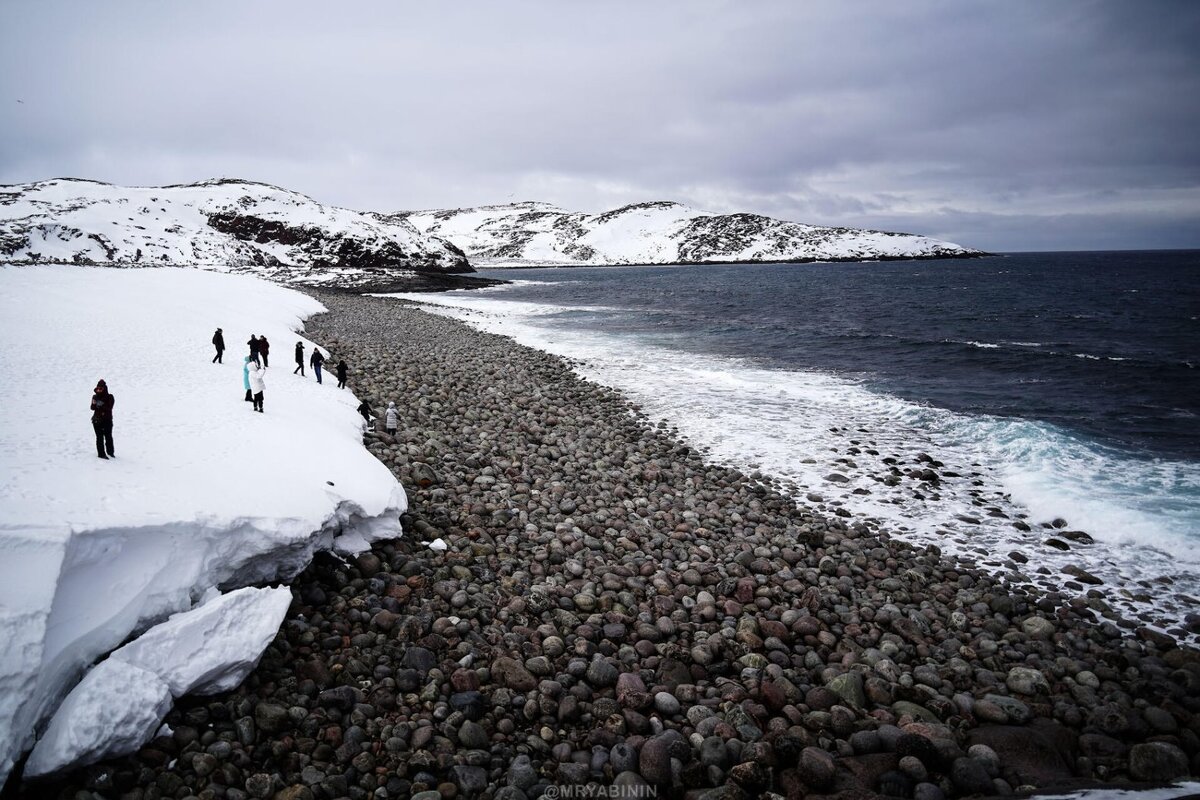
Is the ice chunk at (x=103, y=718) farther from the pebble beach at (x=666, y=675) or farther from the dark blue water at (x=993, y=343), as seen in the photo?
the dark blue water at (x=993, y=343)

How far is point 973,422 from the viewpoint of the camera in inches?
775

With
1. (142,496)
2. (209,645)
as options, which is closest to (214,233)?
(142,496)

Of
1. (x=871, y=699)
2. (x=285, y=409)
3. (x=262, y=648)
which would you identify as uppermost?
(x=285, y=409)

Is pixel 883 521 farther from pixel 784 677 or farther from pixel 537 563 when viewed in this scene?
pixel 537 563

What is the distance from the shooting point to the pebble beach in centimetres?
588

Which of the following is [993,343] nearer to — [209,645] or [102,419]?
[209,645]

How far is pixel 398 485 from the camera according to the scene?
11.4 m

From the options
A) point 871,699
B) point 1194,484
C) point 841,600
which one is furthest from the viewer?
point 1194,484

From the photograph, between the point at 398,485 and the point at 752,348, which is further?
the point at 752,348

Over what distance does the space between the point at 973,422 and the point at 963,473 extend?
5.56 metres

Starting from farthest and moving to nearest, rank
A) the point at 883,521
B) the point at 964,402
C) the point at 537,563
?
1. the point at 964,402
2. the point at 883,521
3. the point at 537,563

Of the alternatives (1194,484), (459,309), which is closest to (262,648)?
(1194,484)

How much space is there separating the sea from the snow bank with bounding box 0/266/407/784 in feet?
33.8

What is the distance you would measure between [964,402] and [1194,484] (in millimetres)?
8607
